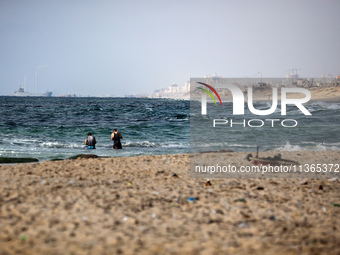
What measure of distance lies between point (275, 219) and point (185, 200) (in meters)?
1.72

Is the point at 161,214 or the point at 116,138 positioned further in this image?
the point at 116,138

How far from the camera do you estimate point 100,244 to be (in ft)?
14.6

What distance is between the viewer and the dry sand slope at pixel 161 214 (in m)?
4.49

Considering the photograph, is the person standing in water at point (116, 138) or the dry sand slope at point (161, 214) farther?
the person standing in water at point (116, 138)

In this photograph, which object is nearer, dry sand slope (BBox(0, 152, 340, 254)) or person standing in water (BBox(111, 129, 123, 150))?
dry sand slope (BBox(0, 152, 340, 254))

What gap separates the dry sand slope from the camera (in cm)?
449

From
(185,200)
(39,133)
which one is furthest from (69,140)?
(185,200)

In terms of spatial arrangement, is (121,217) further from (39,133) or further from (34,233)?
(39,133)

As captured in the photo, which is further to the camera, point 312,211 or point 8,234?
point 312,211

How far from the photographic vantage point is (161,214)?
5.84 m

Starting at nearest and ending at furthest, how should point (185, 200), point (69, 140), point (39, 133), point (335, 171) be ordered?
point (185, 200) → point (335, 171) → point (69, 140) → point (39, 133)

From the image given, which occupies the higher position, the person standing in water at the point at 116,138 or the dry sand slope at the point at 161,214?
the person standing in water at the point at 116,138

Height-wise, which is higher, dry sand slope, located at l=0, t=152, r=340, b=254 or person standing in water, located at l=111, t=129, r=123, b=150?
person standing in water, located at l=111, t=129, r=123, b=150

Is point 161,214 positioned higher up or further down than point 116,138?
further down
